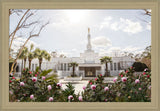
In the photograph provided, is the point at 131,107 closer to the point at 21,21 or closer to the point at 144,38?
the point at 144,38

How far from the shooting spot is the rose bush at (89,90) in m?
1.75

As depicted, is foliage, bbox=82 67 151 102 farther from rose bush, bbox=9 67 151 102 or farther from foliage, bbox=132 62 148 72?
foliage, bbox=132 62 148 72

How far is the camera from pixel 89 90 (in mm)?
1824

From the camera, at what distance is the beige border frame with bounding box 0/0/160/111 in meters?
1.68

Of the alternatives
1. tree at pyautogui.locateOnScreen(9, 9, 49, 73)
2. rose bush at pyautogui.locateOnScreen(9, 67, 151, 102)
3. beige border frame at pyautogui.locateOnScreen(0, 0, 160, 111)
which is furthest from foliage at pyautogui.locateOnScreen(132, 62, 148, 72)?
tree at pyautogui.locateOnScreen(9, 9, 49, 73)

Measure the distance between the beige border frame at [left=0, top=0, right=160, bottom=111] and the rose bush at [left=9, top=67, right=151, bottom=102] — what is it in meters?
0.07

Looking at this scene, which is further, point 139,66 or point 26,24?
point 139,66

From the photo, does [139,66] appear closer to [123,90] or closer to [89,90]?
[123,90]
